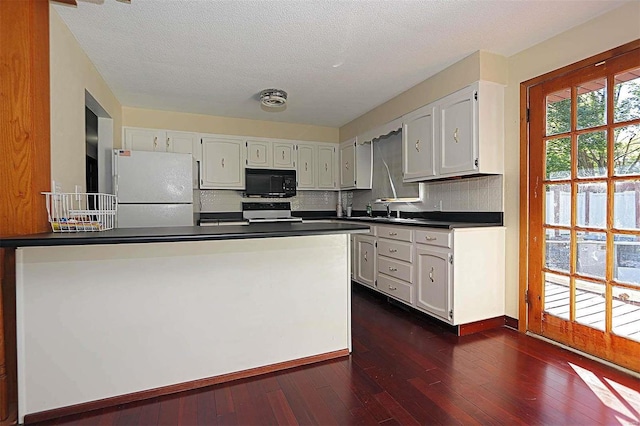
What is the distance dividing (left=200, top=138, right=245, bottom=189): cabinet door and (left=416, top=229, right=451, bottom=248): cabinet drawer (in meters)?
2.65

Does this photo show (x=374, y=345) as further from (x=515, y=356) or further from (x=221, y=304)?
(x=221, y=304)

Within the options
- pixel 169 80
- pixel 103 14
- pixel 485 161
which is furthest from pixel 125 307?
pixel 485 161

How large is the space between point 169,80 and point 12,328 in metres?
2.47

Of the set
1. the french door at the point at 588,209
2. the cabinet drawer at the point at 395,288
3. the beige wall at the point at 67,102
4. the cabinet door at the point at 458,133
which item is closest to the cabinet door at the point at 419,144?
the cabinet door at the point at 458,133

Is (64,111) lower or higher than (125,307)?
higher

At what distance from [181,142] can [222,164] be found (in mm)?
580

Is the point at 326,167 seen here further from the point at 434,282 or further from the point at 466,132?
the point at 434,282

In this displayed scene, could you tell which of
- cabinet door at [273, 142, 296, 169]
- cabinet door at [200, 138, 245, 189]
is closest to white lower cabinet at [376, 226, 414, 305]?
cabinet door at [273, 142, 296, 169]

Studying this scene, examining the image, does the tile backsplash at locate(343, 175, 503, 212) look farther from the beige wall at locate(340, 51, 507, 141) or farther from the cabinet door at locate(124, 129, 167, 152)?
the cabinet door at locate(124, 129, 167, 152)

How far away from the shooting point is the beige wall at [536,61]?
2.09 m

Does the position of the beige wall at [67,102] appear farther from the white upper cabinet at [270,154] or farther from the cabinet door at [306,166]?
the cabinet door at [306,166]

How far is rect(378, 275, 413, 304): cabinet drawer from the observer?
10.4 feet

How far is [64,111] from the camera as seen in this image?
2217 millimetres

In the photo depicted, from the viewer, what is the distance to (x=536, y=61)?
2.60 meters
